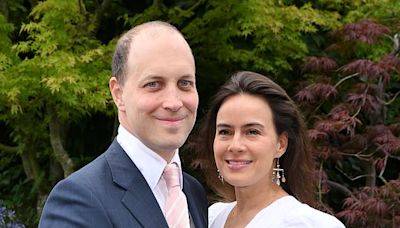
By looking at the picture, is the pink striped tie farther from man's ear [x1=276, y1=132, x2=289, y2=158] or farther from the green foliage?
the green foliage

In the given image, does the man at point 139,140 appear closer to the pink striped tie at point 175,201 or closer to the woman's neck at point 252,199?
the pink striped tie at point 175,201

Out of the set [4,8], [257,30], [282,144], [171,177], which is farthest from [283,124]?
[4,8]

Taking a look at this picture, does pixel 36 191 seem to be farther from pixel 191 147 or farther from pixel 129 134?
pixel 129 134

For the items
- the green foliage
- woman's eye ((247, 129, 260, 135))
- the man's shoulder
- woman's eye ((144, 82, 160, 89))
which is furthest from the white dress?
the green foliage

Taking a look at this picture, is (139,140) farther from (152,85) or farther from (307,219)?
(307,219)

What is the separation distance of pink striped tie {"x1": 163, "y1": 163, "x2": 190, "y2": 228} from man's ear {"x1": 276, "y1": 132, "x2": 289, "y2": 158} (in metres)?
0.73

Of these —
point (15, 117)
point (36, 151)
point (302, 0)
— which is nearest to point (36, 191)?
point (36, 151)

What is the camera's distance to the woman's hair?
2928mm

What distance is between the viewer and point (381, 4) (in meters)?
5.81

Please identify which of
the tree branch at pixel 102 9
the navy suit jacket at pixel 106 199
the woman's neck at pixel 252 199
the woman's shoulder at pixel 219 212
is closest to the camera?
the navy suit jacket at pixel 106 199

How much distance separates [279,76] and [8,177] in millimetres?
3222

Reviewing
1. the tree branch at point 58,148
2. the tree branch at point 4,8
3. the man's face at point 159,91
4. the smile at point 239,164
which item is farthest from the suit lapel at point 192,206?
the tree branch at point 4,8

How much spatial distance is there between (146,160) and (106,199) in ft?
0.69

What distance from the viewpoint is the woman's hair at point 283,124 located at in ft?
9.61
